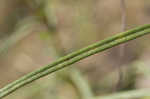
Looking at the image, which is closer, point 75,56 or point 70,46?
point 75,56

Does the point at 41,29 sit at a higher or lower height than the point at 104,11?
lower

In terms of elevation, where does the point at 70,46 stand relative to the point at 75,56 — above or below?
above

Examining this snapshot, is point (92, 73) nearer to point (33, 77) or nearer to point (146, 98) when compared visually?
point (146, 98)

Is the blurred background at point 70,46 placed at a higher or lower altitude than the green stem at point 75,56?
higher

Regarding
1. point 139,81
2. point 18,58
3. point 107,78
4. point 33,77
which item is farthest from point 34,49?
point 33,77

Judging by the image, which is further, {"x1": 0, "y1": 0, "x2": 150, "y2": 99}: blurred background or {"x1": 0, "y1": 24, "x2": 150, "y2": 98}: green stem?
{"x1": 0, "y1": 0, "x2": 150, "y2": 99}: blurred background

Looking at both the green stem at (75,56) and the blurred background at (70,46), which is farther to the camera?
the blurred background at (70,46)

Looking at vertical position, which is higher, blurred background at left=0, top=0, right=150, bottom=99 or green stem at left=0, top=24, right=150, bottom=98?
blurred background at left=0, top=0, right=150, bottom=99

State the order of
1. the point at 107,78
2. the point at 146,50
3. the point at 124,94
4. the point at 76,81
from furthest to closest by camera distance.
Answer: the point at 146,50
the point at 107,78
the point at 76,81
the point at 124,94
